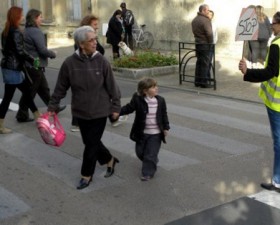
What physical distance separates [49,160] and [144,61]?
7.42 metres

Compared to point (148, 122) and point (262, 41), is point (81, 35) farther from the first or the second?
point (262, 41)

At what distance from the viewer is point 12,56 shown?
24.7ft

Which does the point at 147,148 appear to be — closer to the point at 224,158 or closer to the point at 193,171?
the point at 193,171

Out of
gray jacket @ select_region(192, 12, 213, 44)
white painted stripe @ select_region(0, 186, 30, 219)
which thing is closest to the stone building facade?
gray jacket @ select_region(192, 12, 213, 44)

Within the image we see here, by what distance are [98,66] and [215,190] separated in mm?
1747

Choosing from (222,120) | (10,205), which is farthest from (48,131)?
(222,120)

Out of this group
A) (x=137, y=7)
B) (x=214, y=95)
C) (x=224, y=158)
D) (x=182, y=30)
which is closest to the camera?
(x=224, y=158)

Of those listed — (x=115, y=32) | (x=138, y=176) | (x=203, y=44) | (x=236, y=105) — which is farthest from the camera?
(x=115, y=32)

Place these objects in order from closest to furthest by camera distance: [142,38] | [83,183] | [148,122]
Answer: [83,183] → [148,122] → [142,38]

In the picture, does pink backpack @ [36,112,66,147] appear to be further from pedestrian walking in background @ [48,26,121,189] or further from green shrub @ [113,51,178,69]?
green shrub @ [113,51,178,69]

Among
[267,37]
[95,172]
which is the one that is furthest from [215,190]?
[267,37]

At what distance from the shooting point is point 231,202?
5012 mm

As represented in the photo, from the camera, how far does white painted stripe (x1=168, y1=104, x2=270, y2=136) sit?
25.7ft

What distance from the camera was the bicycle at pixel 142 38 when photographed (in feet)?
64.8
